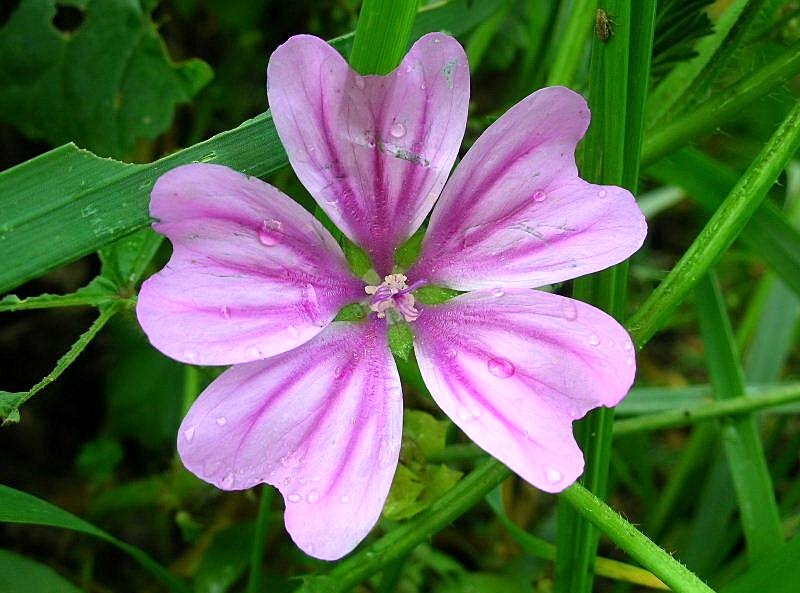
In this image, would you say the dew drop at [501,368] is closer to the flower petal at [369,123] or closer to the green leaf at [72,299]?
the flower petal at [369,123]

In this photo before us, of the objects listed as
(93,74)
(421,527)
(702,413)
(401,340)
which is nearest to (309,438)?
(401,340)

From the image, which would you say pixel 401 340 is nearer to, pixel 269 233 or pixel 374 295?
pixel 374 295

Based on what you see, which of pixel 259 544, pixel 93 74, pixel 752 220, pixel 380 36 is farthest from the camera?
pixel 93 74

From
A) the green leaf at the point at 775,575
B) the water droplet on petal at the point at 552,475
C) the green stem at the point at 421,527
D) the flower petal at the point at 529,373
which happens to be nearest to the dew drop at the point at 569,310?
the flower petal at the point at 529,373

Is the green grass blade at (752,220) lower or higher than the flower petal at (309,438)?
lower

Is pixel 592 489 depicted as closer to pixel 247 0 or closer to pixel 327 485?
pixel 327 485
